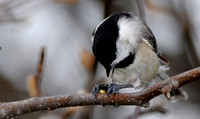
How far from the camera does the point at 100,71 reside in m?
2.73

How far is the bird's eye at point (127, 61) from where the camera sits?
5.59 feet

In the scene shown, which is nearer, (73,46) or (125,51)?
(125,51)

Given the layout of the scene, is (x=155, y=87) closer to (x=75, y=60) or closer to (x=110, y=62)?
(x=110, y=62)

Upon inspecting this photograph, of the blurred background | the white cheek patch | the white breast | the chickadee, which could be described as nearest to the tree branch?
the chickadee

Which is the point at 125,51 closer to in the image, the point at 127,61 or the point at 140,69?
the point at 127,61

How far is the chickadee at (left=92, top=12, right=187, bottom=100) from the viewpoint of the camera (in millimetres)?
1569

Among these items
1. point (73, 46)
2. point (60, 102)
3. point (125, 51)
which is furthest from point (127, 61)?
point (73, 46)

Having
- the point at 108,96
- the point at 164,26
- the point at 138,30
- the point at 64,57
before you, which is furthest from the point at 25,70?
the point at 108,96

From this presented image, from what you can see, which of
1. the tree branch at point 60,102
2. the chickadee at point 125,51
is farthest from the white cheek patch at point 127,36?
the tree branch at point 60,102

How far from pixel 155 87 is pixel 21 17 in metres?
1.37

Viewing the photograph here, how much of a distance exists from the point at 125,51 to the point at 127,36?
0.34 feet

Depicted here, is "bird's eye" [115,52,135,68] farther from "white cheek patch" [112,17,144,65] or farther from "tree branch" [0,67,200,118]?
"tree branch" [0,67,200,118]

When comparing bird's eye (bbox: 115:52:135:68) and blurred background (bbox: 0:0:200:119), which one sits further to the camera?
blurred background (bbox: 0:0:200:119)

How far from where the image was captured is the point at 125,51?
1690mm
